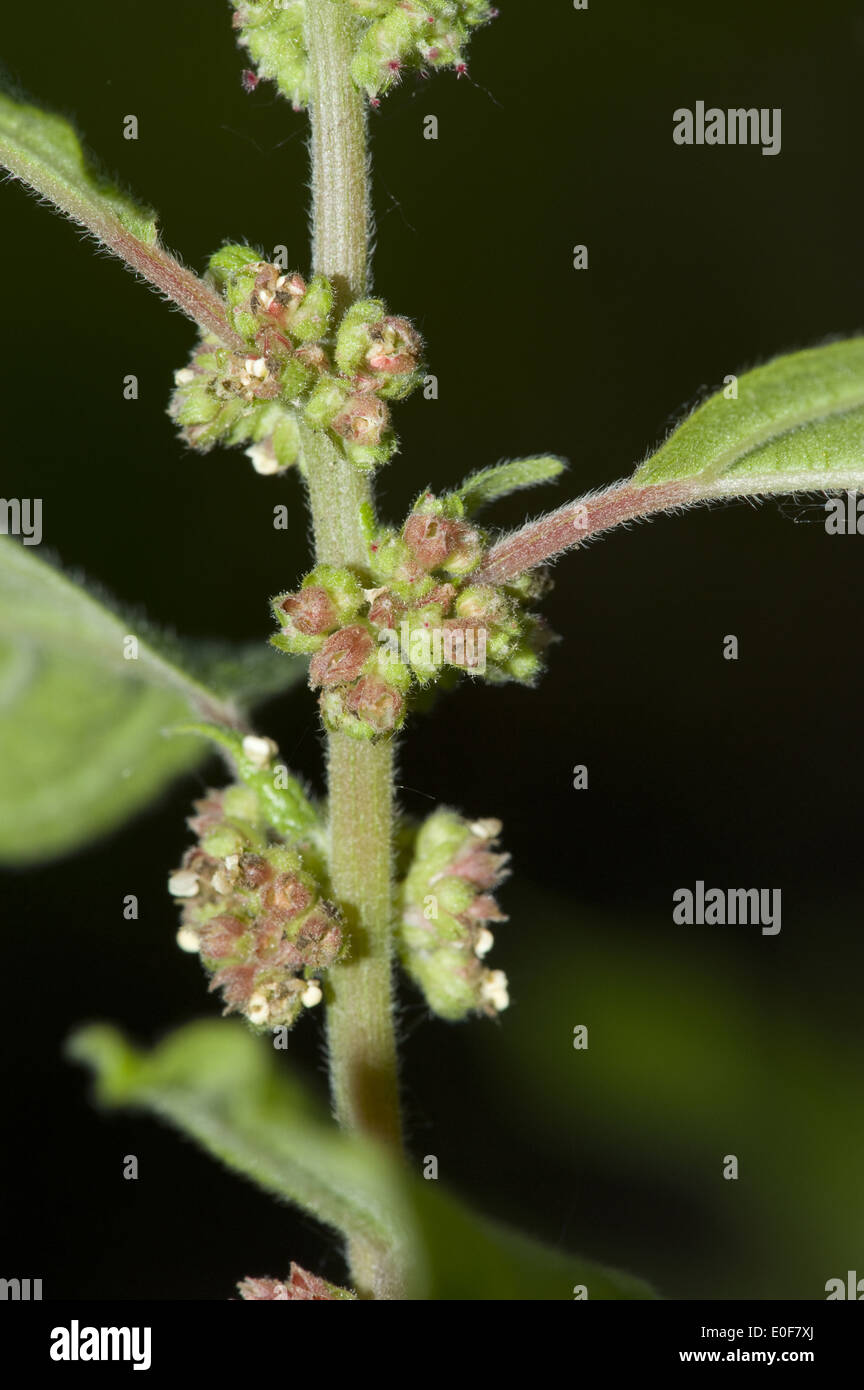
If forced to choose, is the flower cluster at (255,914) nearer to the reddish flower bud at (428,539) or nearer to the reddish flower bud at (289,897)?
the reddish flower bud at (289,897)

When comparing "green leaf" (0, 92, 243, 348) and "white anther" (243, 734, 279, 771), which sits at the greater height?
"green leaf" (0, 92, 243, 348)

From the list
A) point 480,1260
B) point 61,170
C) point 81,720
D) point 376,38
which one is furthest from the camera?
point 81,720

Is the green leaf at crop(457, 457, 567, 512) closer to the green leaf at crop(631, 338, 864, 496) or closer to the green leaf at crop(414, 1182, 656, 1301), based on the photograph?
the green leaf at crop(631, 338, 864, 496)

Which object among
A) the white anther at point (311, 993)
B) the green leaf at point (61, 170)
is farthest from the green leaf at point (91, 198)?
the white anther at point (311, 993)

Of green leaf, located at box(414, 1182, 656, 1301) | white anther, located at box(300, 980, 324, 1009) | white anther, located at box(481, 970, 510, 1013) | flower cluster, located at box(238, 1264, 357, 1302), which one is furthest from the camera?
white anther, located at box(481, 970, 510, 1013)

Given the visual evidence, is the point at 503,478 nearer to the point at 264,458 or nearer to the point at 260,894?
the point at 264,458

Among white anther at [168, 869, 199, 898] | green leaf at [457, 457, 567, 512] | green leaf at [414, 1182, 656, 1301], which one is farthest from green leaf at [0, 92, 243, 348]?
green leaf at [414, 1182, 656, 1301]

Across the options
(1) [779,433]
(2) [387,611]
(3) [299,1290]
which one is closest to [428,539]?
(2) [387,611]
